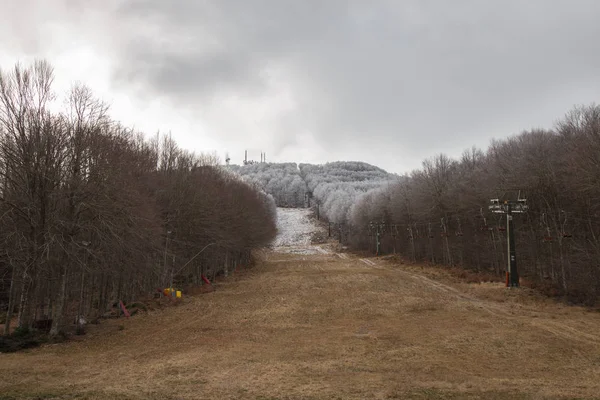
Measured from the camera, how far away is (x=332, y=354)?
44.3 ft

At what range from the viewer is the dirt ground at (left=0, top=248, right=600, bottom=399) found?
9469 mm

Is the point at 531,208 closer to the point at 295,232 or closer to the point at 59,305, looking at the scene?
the point at 59,305

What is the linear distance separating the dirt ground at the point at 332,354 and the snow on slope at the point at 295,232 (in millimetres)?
68378

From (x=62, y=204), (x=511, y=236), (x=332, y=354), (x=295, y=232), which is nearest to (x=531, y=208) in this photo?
(x=511, y=236)

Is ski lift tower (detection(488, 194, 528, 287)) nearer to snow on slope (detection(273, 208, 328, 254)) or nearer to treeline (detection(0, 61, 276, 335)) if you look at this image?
treeline (detection(0, 61, 276, 335))

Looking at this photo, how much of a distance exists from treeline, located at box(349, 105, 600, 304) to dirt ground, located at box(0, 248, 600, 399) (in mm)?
5818

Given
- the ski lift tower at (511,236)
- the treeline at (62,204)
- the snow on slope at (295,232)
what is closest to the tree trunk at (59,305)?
the treeline at (62,204)

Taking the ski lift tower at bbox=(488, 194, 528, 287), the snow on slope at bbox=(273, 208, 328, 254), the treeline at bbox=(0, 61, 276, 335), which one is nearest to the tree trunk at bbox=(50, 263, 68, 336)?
the treeline at bbox=(0, 61, 276, 335)

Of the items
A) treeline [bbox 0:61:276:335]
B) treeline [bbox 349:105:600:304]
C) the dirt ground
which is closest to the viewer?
the dirt ground

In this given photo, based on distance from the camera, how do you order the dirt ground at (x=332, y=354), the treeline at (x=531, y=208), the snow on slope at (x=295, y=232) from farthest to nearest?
the snow on slope at (x=295, y=232) → the treeline at (x=531, y=208) → the dirt ground at (x=332, y=354)

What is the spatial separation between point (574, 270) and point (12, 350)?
3192 cm

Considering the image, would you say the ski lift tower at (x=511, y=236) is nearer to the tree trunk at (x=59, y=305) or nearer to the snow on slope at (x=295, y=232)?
the tree trunk at (x=59, y=305)

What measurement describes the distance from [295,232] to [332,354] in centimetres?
12307

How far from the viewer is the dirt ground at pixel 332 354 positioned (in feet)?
31.1
